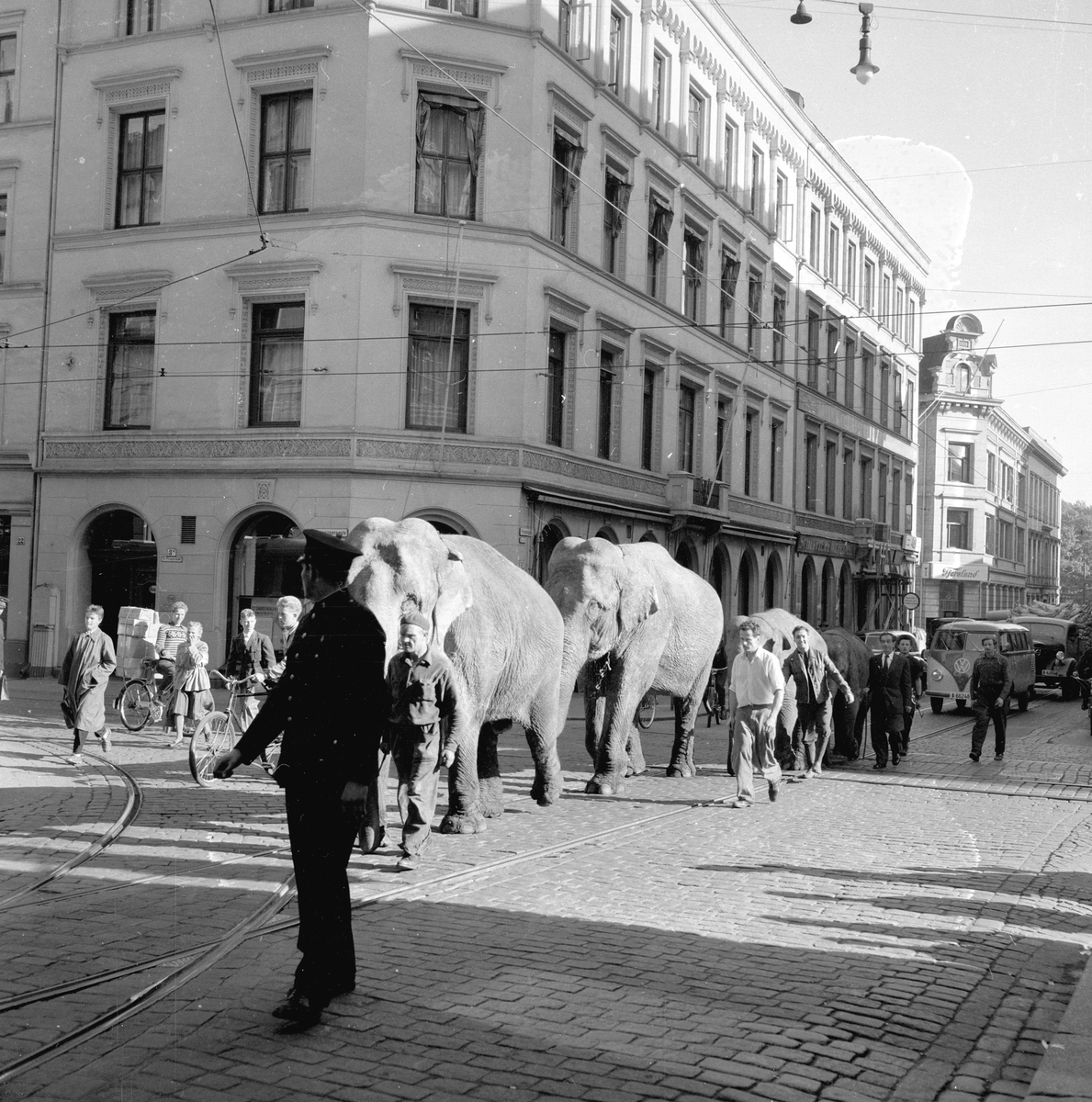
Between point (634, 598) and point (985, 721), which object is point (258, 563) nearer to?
point (634, 598)

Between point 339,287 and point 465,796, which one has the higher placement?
point 339,287

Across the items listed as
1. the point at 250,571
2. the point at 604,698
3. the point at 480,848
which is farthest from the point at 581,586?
the point at 250,571

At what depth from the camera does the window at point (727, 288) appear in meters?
37.5

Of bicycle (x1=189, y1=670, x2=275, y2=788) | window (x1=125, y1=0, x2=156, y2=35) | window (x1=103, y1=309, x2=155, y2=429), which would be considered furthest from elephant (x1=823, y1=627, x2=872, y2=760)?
window (x1=125, y1=0, x2=156, y2=35)

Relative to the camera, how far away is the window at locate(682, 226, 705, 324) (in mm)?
34938

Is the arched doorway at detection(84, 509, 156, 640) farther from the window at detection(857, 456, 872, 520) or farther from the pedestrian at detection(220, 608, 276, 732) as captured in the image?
the window at detection(857, 456, 872, 520)

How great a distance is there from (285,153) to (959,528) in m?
49.6

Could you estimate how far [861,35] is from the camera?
18.1 metres

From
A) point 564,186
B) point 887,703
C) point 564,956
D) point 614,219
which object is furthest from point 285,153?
point 564,956

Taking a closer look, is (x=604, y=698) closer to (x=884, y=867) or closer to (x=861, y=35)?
(x=884, y=867)

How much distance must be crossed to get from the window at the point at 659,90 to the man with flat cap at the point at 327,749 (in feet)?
97.0

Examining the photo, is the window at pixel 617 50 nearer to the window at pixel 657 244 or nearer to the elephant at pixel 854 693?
Answer: the window at pixel 657 244

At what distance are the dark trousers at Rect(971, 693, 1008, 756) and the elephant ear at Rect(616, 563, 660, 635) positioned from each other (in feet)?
21.6

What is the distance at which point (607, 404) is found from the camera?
30750 mm
